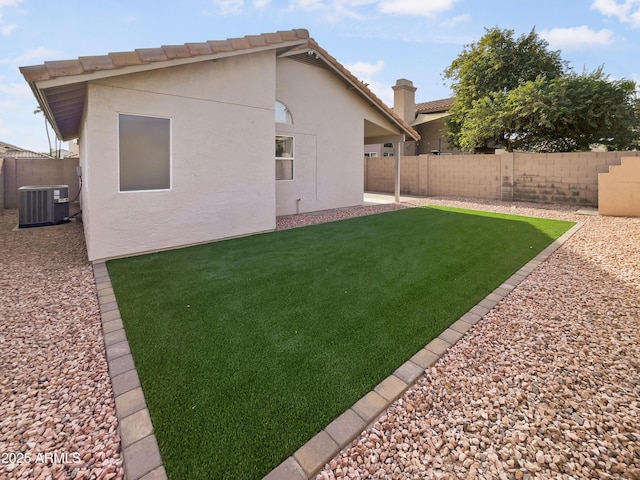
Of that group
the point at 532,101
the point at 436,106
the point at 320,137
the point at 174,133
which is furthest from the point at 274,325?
the point at 436,106

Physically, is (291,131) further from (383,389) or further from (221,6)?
(383,389)

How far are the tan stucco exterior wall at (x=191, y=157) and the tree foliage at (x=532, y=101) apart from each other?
1709cm

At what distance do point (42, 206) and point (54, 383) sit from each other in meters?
10.4

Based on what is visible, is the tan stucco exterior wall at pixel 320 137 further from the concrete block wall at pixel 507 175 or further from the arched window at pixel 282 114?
the concrete block wall at pixel 507 175

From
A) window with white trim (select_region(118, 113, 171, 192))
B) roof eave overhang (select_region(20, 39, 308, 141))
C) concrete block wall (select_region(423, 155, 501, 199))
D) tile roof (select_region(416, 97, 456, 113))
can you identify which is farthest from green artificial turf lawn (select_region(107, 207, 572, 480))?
tile roof (select_region(416, 97, 456, 113))

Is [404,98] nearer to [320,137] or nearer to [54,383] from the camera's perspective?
[320,137]

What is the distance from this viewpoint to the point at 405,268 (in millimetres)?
6473

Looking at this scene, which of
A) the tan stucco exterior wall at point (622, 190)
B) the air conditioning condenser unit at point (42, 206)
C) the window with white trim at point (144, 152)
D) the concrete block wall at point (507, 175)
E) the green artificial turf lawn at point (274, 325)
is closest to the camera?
the green artificial turf lawn at point (274, 325)

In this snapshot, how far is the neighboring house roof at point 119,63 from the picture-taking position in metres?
5.59

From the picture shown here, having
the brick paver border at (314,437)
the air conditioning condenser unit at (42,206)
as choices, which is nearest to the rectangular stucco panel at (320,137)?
the air conditioning condenser unit at (42,206)

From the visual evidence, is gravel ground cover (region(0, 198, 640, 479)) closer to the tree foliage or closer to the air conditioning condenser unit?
the air conditioning condenser unit

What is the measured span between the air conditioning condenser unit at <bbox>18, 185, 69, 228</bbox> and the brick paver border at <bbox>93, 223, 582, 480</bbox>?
8.83 meters

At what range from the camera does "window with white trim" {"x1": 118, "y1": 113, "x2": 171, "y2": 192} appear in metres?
7.02

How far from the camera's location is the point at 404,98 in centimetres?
3012
